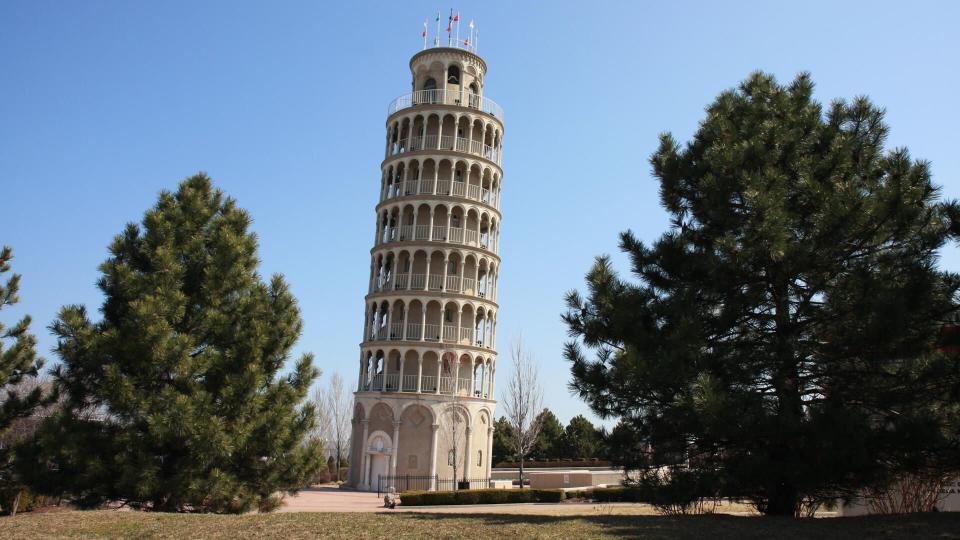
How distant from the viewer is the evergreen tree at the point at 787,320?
38.4 ft

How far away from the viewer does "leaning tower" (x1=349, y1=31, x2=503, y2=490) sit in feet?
134

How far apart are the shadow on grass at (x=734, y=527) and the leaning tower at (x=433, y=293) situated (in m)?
27.1

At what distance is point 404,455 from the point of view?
134 ft

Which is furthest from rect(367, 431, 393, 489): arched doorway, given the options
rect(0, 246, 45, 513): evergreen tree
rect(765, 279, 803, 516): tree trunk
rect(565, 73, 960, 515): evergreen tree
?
rect(765, 279, 803, 516): tree trunk

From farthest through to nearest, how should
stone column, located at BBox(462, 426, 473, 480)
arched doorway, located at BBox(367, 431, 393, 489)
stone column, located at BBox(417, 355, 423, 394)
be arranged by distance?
1. stone column, located at BBox(417, 355, 423, 394)
2. stone column, located at BBox(462, 426, 473, 480)
3. arched doorway, located at BBox(367, 431, 393, 489)

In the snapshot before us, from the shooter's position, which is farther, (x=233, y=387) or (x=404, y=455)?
(x=404, y=455)

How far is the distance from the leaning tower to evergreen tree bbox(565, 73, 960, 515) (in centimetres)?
2750

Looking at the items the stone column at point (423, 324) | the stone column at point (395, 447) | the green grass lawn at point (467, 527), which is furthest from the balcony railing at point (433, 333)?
the green grass lawn at point (467, 527)

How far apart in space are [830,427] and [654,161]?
656 centimetres

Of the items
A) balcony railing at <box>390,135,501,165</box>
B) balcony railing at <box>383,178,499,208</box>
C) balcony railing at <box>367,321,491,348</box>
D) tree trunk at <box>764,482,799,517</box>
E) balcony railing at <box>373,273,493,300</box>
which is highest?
balcony railing at <box>390,135,501,165</box>

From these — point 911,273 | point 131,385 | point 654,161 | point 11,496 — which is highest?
point 654,161

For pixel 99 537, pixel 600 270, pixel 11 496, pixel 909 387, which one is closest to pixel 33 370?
pixel 11 496

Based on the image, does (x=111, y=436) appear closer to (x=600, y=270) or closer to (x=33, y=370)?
(x=33, y=370)

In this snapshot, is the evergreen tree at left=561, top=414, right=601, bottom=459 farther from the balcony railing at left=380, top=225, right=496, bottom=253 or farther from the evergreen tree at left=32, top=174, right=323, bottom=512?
the evergreen tree at left=32, top=174, right=323, bottom=512
